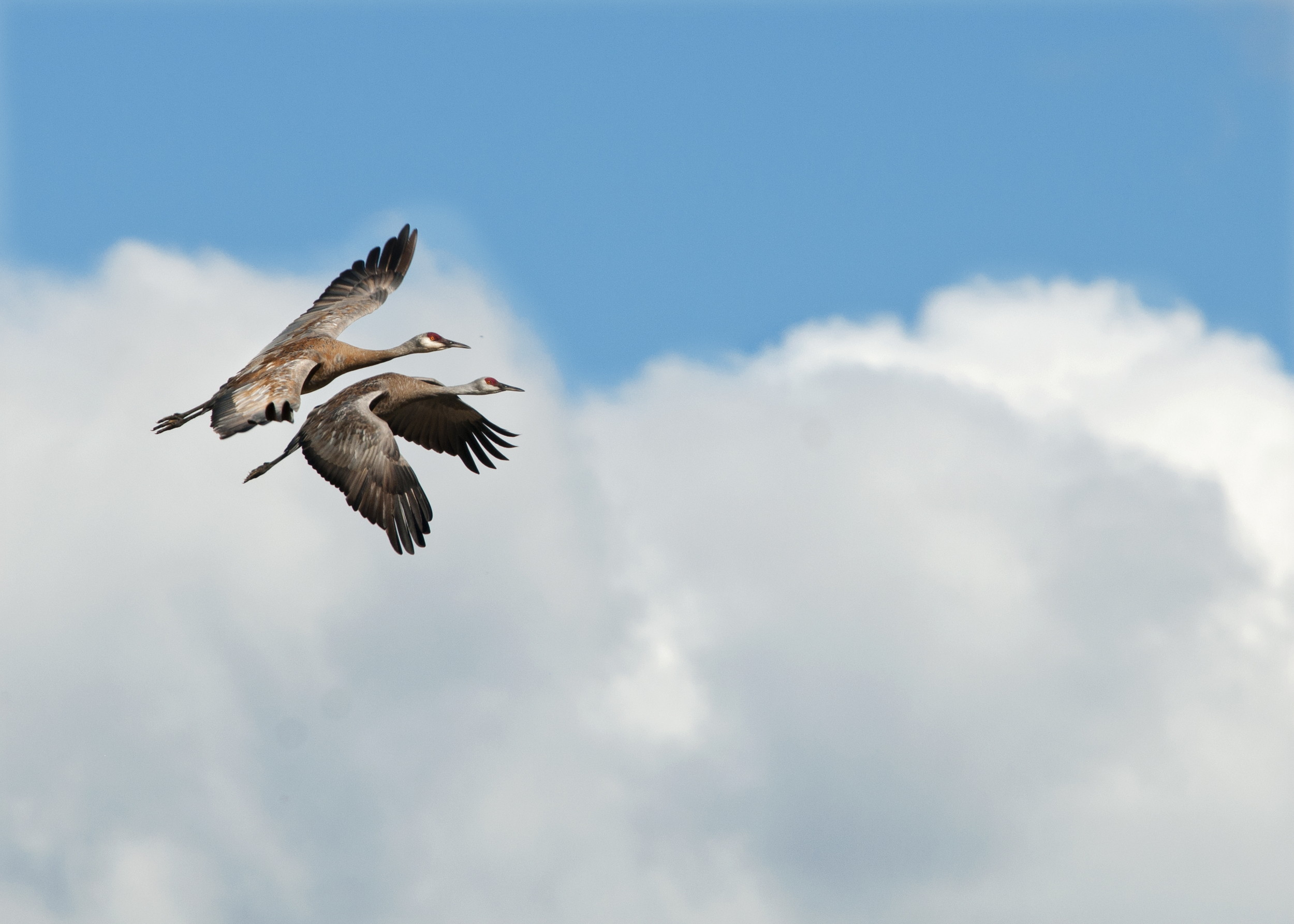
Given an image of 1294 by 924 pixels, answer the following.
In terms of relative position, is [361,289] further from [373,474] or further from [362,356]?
[373,474]

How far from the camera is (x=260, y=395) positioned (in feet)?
87.1

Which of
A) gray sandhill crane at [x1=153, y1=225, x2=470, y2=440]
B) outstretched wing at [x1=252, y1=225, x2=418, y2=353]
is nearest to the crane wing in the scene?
gray sandhill crane at [x1=153, y1=225, x2=470, y2=440]

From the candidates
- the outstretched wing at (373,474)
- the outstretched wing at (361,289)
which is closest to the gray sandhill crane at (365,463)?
the outstretched wing at (373,474)

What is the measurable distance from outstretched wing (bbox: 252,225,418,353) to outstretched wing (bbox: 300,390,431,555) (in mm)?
4235

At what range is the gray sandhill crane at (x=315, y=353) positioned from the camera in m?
25.8

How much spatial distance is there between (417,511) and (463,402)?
18.4ft

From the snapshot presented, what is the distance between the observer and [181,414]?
94.5 ft

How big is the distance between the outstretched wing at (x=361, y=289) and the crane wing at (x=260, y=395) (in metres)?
4.07

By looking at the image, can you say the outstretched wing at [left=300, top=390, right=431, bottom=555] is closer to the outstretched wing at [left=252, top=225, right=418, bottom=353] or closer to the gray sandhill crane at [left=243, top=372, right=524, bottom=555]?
the gray sandhill crane at [left=243, top=372, right=524, bottom=555]

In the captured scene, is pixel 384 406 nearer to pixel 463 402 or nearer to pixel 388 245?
pixel 463 402

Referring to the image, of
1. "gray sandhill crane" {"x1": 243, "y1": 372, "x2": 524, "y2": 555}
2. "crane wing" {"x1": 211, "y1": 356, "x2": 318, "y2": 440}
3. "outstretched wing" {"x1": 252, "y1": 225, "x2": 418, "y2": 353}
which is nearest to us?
"crane wing" {"x1": 211, "y1": 356, "x2": 318, "y2": 440}

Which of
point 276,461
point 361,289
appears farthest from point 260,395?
point 361,289

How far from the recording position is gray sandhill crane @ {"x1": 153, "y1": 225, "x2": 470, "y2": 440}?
84.6ft

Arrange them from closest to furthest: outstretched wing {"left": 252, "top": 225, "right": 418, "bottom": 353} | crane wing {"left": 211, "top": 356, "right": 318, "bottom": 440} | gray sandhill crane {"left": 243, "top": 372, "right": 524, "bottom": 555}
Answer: crane wing {"left": 211, "top": 356, "right": 318, "bottom": 440} < gray sandhill crane {"left": 243, "top": 372, "right": 524, "bottom": 555} < outstretched wing {"left": 252, "top": 225, "right": 418, "bottom": 353}
